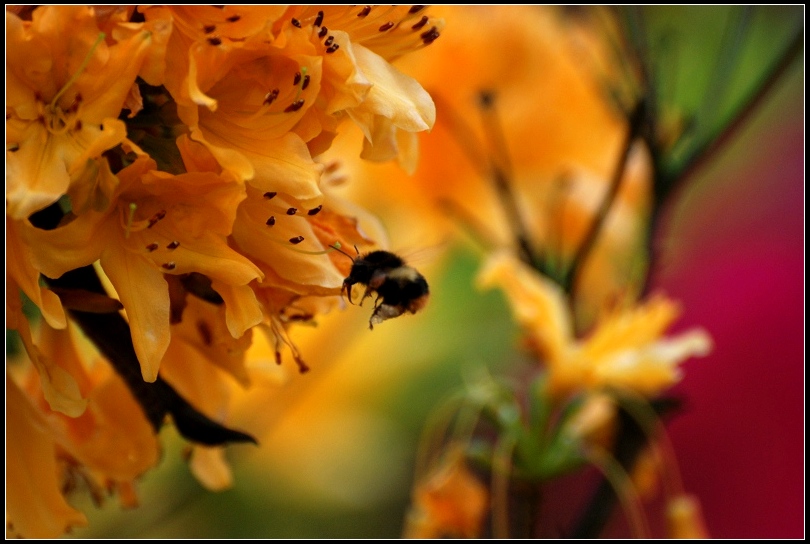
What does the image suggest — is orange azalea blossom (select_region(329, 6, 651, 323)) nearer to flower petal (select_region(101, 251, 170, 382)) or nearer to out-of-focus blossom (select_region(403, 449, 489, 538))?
out-of-focus blossom (select_region(403, 449, 489, 538))

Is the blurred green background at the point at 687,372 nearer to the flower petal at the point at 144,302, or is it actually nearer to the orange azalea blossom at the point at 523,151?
the orange azalea blossom at the point at 523,151

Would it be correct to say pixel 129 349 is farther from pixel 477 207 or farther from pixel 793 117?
pixel 793 117

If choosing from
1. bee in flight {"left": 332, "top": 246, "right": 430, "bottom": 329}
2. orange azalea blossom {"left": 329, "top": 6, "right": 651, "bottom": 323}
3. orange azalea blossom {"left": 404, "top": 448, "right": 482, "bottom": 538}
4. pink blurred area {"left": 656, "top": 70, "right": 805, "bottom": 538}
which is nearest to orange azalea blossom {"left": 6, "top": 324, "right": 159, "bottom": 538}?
bee in flight {"left": 332, "top": 246, "right": 430, "bottom": 329}

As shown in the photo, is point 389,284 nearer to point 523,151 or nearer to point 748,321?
point 523,151

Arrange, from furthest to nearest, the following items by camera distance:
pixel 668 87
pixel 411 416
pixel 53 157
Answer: pixel 411 416 < pixel 668 87 < pixel 53 157

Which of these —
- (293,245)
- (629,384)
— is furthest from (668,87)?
(293,245)

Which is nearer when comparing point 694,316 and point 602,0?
point 602,0

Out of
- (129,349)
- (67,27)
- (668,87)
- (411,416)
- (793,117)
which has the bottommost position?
(411,416)
